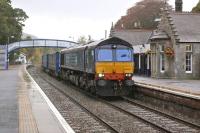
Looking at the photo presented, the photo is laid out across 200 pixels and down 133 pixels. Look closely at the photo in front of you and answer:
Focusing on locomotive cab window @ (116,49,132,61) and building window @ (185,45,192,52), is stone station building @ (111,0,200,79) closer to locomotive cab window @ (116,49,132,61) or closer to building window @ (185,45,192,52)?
building window @ (185,45,192,52)

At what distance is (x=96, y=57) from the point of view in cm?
2562

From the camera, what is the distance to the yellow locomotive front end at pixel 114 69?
25.4m

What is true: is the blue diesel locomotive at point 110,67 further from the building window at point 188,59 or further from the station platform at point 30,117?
the building window at point 188,59

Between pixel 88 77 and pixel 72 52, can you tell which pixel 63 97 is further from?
pixel 72 52

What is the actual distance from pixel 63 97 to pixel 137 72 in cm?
2555

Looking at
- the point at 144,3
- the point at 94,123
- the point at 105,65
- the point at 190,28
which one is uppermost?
the point at 144,3

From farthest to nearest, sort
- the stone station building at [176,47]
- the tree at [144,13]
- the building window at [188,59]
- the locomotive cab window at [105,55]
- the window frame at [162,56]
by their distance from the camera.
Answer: the tree at [144,13] < the window frame at [162,56] < the building window at [188,59] < the stone station building at [176,47] < the locomotive cab window at [105,55]

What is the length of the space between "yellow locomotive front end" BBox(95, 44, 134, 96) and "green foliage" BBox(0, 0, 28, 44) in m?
66.9

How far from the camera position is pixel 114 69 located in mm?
25672

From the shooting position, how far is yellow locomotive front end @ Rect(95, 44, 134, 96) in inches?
998

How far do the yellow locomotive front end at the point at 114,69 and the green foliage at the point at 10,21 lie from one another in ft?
219

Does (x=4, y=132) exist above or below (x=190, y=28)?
below

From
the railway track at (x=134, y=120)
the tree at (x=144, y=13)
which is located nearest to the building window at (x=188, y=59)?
the railway track at (x=134, y=120)

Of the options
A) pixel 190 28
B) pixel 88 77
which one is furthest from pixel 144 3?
pixel 88 77
